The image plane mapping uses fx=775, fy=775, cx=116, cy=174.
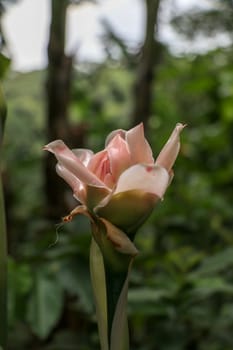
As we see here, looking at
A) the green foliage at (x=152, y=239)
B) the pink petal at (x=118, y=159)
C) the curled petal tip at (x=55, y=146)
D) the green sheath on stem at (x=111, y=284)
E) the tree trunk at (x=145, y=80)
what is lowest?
the green foliage at (x=152, y=239)

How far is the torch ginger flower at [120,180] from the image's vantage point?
406 mm

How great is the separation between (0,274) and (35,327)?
1.54 feet

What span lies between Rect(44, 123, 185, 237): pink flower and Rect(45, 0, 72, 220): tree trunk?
84 centimetres

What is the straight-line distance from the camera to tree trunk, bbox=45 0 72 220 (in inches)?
50.0

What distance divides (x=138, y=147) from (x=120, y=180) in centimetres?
3

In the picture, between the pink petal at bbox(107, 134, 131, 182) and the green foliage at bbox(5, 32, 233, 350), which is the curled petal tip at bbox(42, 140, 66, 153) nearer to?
the pink petal at bbox(107, 134, 131, 182)

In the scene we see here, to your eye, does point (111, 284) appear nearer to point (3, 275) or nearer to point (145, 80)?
point (3, 275)

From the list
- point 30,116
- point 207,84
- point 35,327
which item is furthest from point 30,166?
point 35,327

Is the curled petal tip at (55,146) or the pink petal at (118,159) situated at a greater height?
the curled petal tip at (55,146)

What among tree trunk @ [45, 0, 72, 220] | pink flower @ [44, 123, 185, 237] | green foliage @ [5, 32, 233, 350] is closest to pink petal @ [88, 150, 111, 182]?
pink flower @ [44, 123, 185, 237]

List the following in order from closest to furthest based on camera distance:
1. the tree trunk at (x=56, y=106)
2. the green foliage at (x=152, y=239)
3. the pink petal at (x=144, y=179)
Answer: the pink petal at (x=144, y=179), the green foliage at (x=152, y=239), the tree trunk at (x=56, y=106)

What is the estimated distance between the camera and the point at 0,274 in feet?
1.38

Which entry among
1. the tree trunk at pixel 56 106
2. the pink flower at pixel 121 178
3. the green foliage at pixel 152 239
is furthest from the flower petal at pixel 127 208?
the tree trunk at pixel 56 106

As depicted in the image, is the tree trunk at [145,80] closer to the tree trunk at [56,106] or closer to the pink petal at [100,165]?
the tree trunk at [56,106]
